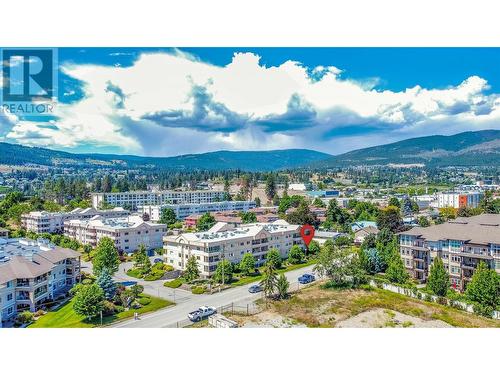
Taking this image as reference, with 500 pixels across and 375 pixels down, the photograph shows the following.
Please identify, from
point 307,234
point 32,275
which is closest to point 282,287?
point 32,275

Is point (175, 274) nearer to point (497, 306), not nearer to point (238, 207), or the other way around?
point (497, 306)

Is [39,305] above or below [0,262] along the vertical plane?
below

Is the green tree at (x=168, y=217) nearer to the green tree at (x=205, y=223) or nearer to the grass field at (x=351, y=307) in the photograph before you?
the green tree at (x=205, y=223)

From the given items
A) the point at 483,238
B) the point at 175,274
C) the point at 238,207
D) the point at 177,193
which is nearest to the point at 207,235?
the point at 175,274

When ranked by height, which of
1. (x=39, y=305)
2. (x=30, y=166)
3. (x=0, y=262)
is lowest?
(x=39, y=305)

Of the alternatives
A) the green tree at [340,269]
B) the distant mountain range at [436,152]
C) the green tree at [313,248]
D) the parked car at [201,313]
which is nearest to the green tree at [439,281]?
the green tree at [340,269]

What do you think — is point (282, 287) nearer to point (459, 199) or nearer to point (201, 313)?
point (201, 313)
